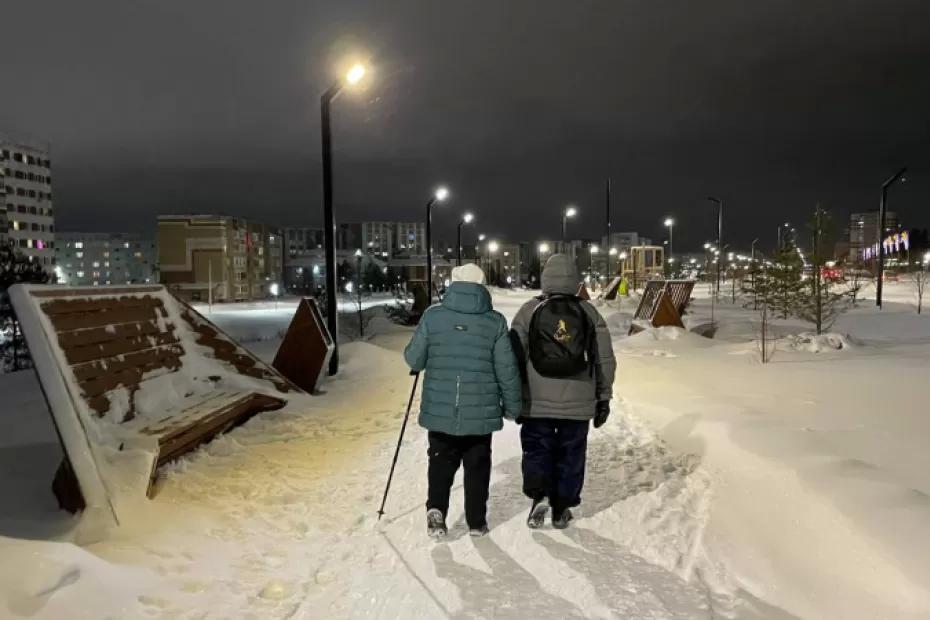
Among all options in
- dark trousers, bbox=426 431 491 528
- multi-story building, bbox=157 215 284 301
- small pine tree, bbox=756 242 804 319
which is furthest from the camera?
multi-story building, bbox=157 215 284 301

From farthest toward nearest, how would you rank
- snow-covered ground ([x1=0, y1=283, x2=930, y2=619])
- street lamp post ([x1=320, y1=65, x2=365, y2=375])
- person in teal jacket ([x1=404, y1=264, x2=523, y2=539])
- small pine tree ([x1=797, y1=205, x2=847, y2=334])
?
small pine tree ([x1=797, y1=205, x2=847, y2=334]) < street lamp post ([x1=320, y1=65, x2=365, y2=375]) < person in teal jacket ([x1=404, y1=264, x2=523, y2=539]) < snow-covered ground ([x1=0, y1=283, x2=930, y2=619])

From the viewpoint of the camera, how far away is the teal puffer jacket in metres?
4.46

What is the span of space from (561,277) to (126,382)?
450cm

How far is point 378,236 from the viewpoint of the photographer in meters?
195

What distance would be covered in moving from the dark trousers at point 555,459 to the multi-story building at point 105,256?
583 ft

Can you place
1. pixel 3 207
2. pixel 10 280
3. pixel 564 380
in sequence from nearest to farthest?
pixel 564 380
pixel 10 280
pixel 3 207

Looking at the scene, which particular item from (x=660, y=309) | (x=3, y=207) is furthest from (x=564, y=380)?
(x=3, y=207)

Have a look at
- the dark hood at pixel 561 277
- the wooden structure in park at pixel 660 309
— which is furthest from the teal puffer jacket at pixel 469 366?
the wooden structure in park at pixel 660 309

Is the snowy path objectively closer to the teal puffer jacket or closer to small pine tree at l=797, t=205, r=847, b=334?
the teal puffer jacket

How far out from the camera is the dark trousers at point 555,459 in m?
4.65

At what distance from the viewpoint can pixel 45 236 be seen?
324 feet

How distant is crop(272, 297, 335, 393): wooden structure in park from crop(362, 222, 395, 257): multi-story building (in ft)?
589

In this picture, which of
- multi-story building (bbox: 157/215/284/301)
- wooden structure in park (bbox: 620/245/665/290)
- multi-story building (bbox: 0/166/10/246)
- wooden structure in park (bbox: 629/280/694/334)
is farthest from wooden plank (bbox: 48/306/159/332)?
multi-story building (bbox: 0/166/10/246)

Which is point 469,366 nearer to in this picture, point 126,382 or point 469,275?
point 469,275
